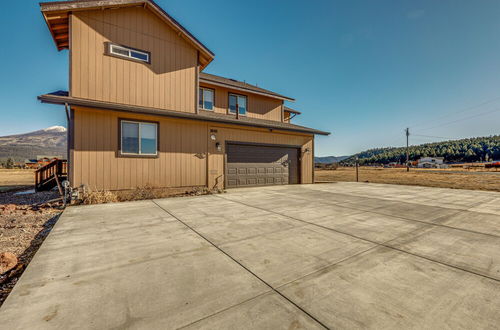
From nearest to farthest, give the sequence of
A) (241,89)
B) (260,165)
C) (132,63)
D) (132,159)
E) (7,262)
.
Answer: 1. (7,262)
2. (132,159)
3. (132,63)
4. (260,165)
5. (241,89)

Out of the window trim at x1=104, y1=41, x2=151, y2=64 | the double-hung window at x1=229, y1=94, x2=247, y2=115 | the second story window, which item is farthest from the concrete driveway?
the double-hung window at x1=229, y1=94, x2=247, y2=115

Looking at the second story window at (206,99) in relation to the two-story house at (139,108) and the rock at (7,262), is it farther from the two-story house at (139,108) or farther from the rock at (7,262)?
the rock at (7,262)

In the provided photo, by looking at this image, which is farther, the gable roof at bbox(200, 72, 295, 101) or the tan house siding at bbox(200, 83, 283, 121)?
the tan house siding at bbox(200, 83, 283, 121)

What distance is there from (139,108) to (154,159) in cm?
191

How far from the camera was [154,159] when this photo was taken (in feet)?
25.8

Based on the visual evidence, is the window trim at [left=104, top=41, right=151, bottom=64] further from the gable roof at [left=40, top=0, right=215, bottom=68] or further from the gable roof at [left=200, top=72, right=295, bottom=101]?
the gable roof at [left=200, top=72, right=295, bottom=101]

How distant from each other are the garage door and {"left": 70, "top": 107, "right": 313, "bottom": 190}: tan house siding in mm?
477

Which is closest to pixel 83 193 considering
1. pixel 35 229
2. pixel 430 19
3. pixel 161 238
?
pixel 35 229

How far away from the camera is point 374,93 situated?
2119 centimetres

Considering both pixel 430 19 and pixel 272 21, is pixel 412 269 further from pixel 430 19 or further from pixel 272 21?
pixel 430 19

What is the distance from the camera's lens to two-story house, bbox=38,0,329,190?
6.79 meters

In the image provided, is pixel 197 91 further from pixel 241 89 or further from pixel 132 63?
pixel 241 89

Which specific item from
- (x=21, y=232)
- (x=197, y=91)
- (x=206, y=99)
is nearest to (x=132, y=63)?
(x=197, y=91)

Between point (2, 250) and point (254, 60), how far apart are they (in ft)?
47.3
